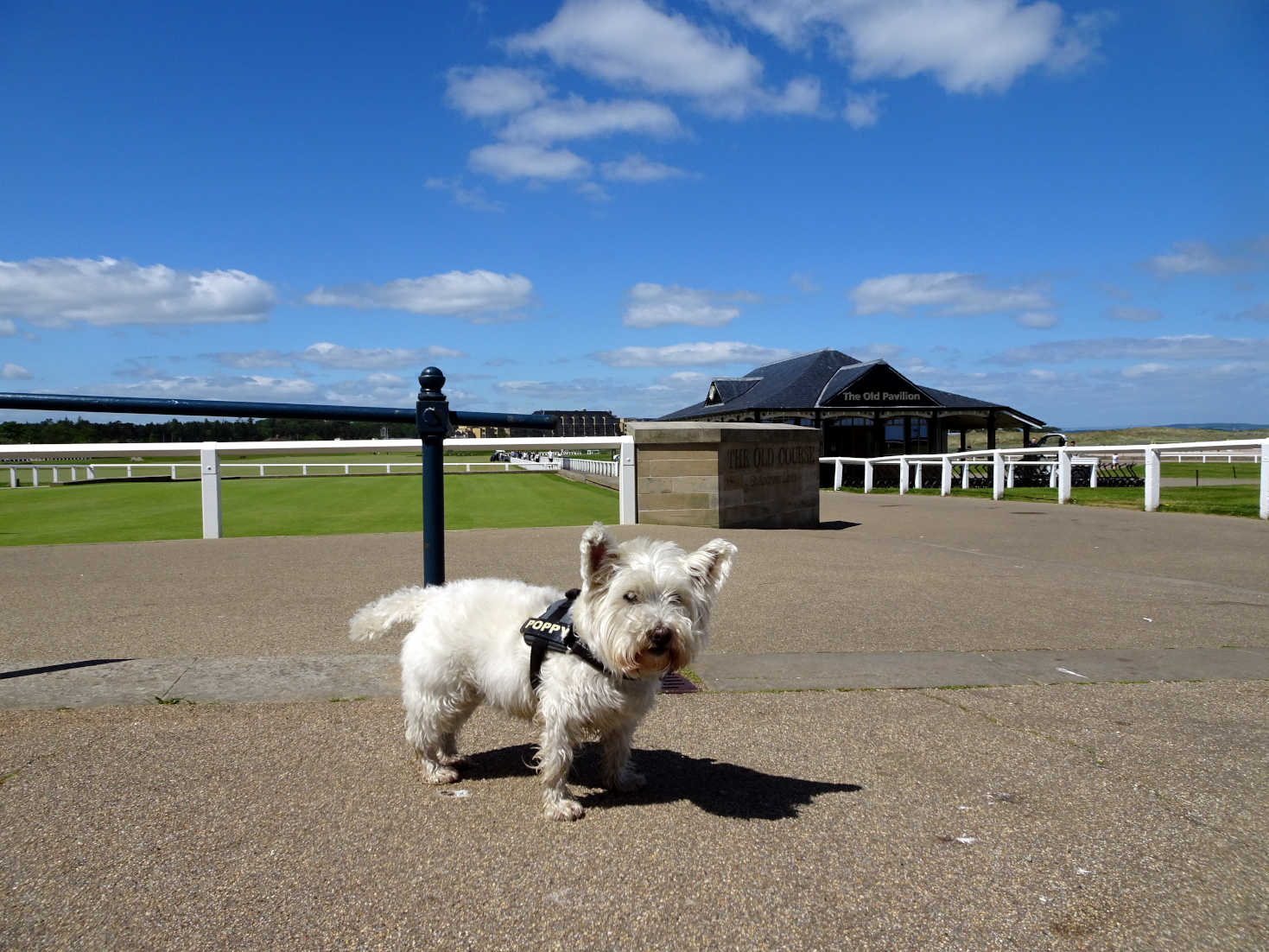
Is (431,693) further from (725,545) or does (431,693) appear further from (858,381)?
(858,381)

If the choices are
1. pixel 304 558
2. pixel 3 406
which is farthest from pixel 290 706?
pixel 304 558

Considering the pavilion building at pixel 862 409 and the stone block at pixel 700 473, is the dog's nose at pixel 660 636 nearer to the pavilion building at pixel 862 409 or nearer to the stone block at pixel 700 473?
the stone block at pixel 700 473

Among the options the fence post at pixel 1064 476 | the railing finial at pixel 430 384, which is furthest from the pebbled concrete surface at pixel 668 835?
the fence post at pixel 1064 476

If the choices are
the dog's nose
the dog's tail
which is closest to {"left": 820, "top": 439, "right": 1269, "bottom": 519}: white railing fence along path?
the dog's nose

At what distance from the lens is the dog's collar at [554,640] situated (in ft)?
10.9

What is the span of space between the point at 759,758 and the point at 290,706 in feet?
7.90

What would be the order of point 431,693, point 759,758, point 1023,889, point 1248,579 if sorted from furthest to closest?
point 1248,579 → point 759,758 → point 431,693 → point 1023,889

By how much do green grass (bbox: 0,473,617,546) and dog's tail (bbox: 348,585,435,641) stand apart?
8.39m

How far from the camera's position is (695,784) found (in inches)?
143

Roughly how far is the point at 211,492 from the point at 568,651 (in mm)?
9283

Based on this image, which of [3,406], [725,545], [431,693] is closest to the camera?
[725,545]

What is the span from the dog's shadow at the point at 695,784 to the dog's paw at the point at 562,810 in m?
0.16

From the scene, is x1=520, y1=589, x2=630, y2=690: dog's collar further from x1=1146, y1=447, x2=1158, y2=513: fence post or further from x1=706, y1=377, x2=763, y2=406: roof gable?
x1=706, y1=377, x2=763, y2=406: roof gable

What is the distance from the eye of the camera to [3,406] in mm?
4230
